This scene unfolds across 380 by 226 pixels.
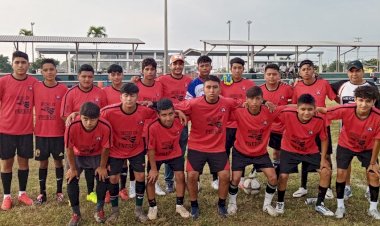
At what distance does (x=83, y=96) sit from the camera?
485cm

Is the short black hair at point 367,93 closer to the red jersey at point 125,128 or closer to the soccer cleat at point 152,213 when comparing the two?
the red jersey at point 125,128

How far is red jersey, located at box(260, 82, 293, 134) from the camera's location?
5262 millimetres

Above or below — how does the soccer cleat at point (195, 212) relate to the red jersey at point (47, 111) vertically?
below

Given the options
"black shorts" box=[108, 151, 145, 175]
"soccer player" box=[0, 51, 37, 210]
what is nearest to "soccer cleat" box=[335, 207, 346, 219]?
"black shorts" box=[108, 151, 145, 175]

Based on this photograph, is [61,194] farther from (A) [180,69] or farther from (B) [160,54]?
(B) [160,54]

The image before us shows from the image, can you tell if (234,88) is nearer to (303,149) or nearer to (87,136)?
(303,149)

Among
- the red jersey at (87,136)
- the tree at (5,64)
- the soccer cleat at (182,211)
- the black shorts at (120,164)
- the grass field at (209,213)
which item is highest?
the tree at (5,64)

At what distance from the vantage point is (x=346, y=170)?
4.68 meters

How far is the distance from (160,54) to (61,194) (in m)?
52.6

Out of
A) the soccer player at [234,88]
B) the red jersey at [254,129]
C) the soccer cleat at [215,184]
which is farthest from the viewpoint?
the soccer cleat at [215,184]

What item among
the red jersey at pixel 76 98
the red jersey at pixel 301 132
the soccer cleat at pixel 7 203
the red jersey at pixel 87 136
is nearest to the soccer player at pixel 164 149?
the red jersey at pixel 87 136

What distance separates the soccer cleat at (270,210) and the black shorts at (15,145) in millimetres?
3282

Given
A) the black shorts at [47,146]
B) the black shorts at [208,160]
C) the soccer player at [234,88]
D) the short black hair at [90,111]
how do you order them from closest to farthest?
the short black hair at [90,111], the black shorts at [208,160], the black shorts at [47,146], the soccer player at [234,88]

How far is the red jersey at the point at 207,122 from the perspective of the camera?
15.4ft
